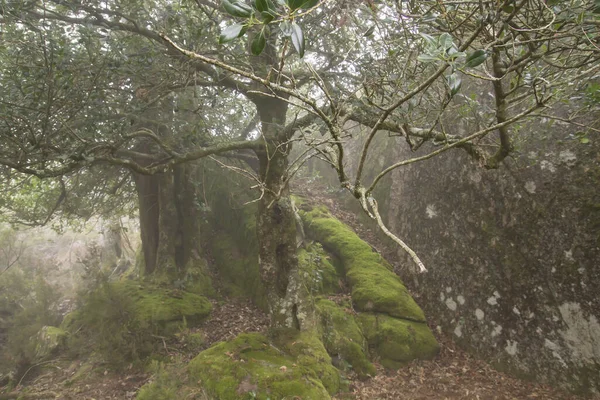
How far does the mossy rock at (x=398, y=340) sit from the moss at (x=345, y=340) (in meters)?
0.26

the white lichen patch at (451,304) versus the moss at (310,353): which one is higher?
the white lichen patch at (451,304)

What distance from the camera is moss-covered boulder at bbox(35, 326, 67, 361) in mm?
7110

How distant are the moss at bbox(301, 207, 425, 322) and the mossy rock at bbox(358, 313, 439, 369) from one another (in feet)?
0.86

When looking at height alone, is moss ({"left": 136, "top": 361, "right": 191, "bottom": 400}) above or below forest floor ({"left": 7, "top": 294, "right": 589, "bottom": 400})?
above

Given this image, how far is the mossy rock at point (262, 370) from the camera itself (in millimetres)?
4176

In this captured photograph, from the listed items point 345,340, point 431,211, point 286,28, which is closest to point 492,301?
point 431,211

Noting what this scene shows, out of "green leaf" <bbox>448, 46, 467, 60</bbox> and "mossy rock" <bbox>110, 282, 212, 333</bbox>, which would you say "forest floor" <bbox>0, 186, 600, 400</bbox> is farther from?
"green leaf" <bbox>448, 46, 467, 60</bbox>

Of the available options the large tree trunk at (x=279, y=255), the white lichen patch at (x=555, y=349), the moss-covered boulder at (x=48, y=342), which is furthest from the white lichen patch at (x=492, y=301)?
the moss-covered boulder at (x=48, y=342)

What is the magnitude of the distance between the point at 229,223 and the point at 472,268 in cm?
669

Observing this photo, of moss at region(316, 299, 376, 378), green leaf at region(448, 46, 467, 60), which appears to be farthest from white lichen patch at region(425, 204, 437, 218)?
green leaf at region(448, 46, 467, 60)

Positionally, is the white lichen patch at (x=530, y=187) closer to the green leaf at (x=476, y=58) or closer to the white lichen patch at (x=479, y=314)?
the white lichen patch at (x=479, y=314)

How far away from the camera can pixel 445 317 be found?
22.1 feet

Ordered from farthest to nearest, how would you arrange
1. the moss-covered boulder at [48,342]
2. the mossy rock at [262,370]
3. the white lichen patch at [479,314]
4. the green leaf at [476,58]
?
the moss-covered boulder at [48,342] < the white lichen patch at [479,314] < the mossy rock at [262,370] < the green leaf at [476,58]

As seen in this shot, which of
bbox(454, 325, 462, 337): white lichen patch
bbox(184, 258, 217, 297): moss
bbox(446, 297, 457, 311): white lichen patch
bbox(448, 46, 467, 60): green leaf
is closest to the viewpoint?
bbox(448, 46, 467, 60): green leaf
